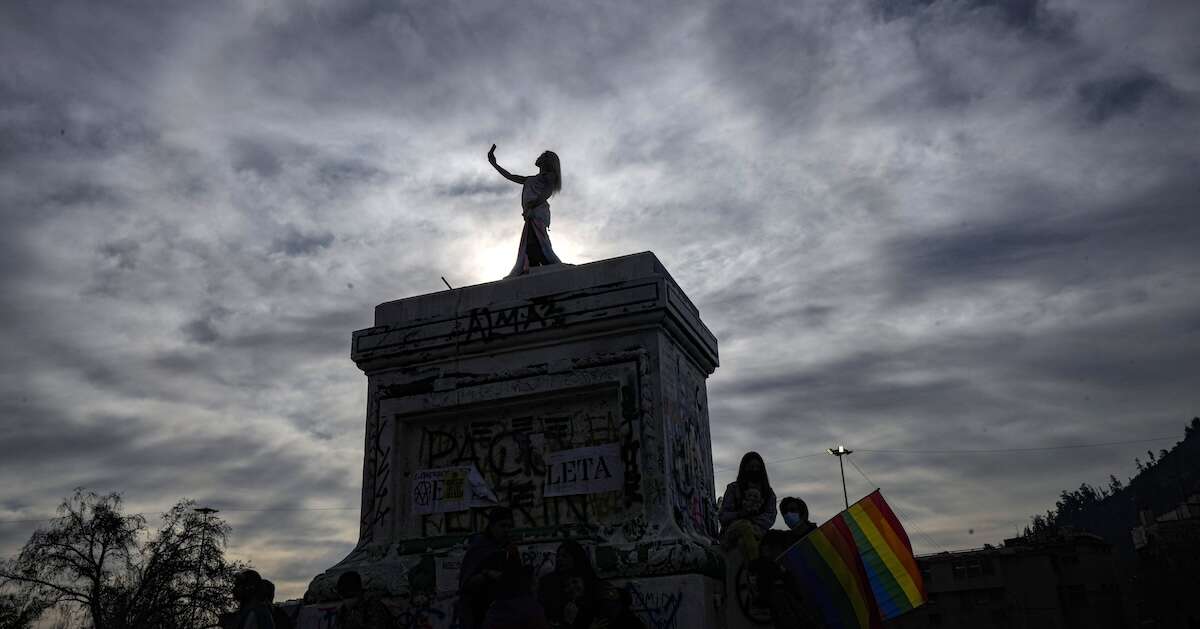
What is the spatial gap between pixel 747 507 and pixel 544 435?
198 cm

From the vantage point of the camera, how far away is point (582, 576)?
640 cm

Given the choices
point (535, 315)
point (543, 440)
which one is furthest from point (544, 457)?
point (535, 315)

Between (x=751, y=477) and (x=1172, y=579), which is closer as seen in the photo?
A: (x=751, y=477)

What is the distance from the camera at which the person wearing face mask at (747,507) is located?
23.0 ft

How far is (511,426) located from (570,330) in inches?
42.1

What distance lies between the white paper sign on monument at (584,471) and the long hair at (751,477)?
1.01 m

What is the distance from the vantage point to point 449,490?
26.5 feet

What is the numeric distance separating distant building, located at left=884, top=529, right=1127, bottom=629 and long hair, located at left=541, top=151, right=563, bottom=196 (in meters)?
42.9

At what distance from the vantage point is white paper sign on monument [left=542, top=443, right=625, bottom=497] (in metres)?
7.50

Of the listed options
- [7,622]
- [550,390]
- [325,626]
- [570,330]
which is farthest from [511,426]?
[7,622]

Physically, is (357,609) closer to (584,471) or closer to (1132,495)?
(584,471)

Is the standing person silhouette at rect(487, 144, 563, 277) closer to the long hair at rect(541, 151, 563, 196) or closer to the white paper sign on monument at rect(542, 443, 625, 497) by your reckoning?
the long hair at rect(541, 151, 563, 196)

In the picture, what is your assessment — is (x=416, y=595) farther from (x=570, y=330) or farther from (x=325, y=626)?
(x=570, y=330)

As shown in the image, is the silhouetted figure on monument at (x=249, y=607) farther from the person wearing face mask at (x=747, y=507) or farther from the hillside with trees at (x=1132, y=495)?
the hillside with trees at (x=1132, y=495)
